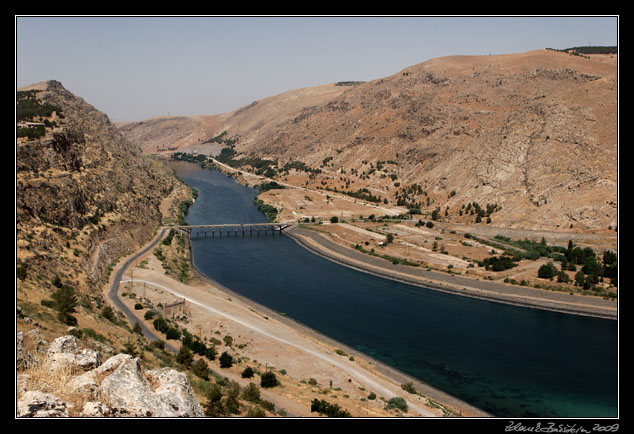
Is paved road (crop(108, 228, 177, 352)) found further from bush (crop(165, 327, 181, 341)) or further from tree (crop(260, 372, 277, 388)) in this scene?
tree (crop(260, 372, 277, 388))

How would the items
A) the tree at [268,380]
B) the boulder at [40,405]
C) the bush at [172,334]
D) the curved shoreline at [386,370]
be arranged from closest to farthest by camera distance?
the boulder at [40,405] < the tree at [268,380] < the curved shoreline at [386,370] < the bush at [172,334]

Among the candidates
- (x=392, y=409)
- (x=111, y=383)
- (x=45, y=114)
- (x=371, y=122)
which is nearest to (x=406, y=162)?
(x=371, y=122)

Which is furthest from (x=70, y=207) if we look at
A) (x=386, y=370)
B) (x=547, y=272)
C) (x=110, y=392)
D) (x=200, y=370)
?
(x=547, y=272)

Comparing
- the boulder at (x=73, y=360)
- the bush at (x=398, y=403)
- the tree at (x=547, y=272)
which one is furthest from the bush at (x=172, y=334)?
the tree at (x=547, y=272)

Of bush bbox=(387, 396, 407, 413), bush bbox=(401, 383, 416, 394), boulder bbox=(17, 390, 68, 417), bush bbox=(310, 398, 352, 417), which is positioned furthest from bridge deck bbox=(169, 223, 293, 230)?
boulder bbox=(17, 390, 68, 417)

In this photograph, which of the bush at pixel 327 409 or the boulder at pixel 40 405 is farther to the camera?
the bush at pixel 327 409

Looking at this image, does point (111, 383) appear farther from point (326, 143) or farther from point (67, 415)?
point (326, 143)

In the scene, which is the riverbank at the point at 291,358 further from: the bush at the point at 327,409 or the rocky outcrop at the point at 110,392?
the rocky outcrop at the point at 110,392
